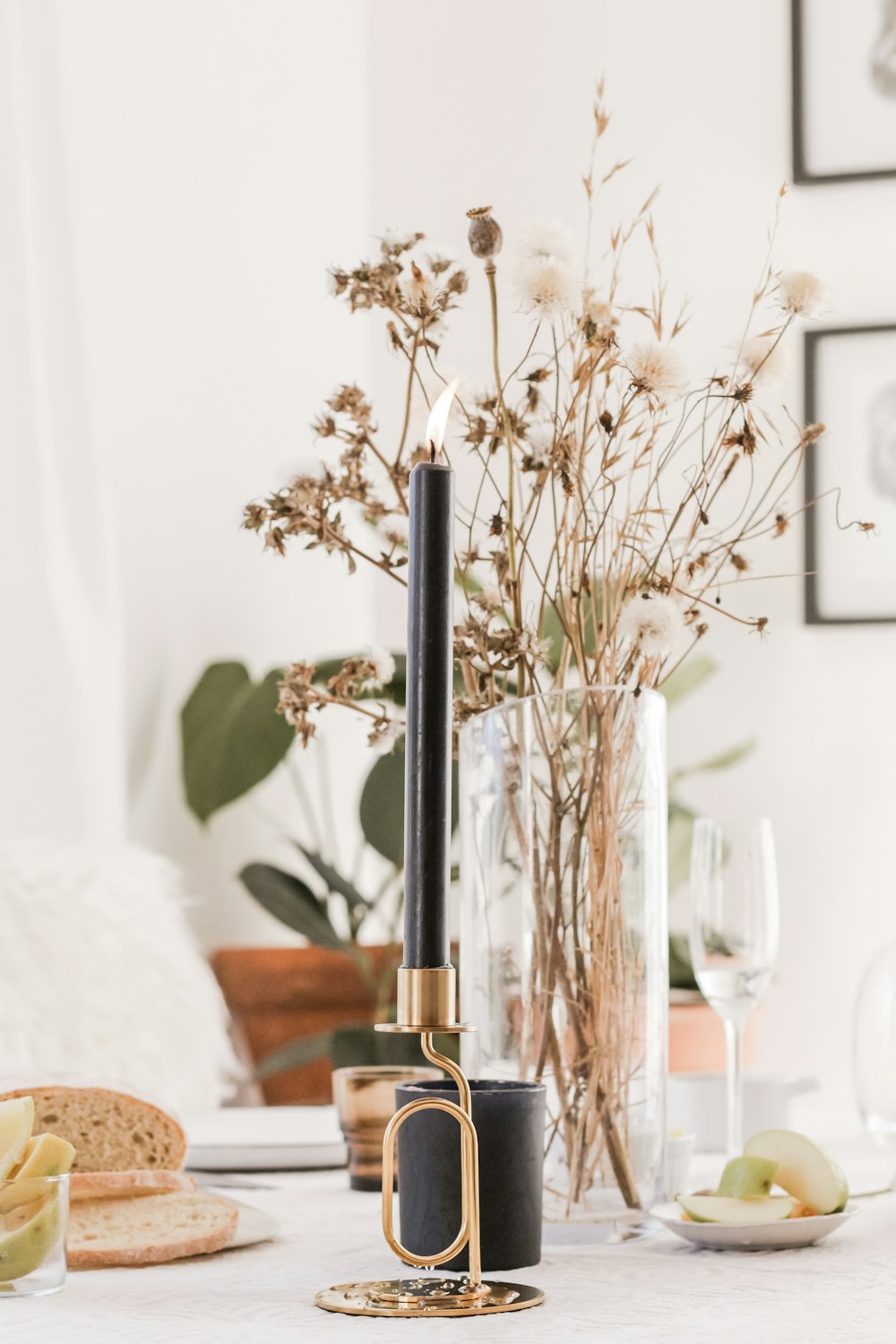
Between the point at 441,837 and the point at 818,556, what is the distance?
1691 mm

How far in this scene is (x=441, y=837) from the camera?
468mm

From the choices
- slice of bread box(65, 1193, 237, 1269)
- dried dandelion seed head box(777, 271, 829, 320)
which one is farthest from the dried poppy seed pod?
slice of bread box(65, 1193, 237, 1269)

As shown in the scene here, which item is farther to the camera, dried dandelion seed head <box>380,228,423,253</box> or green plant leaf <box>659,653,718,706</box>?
green plant leaf <box>659,653,718,706</box>

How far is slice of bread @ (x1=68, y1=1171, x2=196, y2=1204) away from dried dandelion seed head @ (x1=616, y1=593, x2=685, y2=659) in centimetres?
30

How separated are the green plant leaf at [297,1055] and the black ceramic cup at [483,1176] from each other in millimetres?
1220

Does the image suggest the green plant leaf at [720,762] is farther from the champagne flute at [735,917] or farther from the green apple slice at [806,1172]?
the green apple slice at [806,1172]

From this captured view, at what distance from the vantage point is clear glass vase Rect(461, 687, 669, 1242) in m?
0.64

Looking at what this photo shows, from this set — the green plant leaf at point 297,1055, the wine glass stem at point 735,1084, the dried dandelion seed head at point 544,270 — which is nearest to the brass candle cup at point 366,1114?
the wine glass stem at point 735,1084

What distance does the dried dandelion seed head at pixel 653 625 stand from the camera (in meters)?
0.62

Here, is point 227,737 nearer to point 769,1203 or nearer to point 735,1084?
point 735,1084

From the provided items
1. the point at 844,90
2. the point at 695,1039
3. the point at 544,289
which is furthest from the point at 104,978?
the point at 844,90

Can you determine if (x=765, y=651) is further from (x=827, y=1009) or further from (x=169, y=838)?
(x=169, y=838)

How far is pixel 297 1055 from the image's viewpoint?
1.79 meters

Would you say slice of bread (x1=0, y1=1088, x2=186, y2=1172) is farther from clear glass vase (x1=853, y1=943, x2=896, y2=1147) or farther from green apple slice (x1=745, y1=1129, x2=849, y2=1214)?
clear glass vase (x1=853, y1=943, x2=896, y2=1147)
